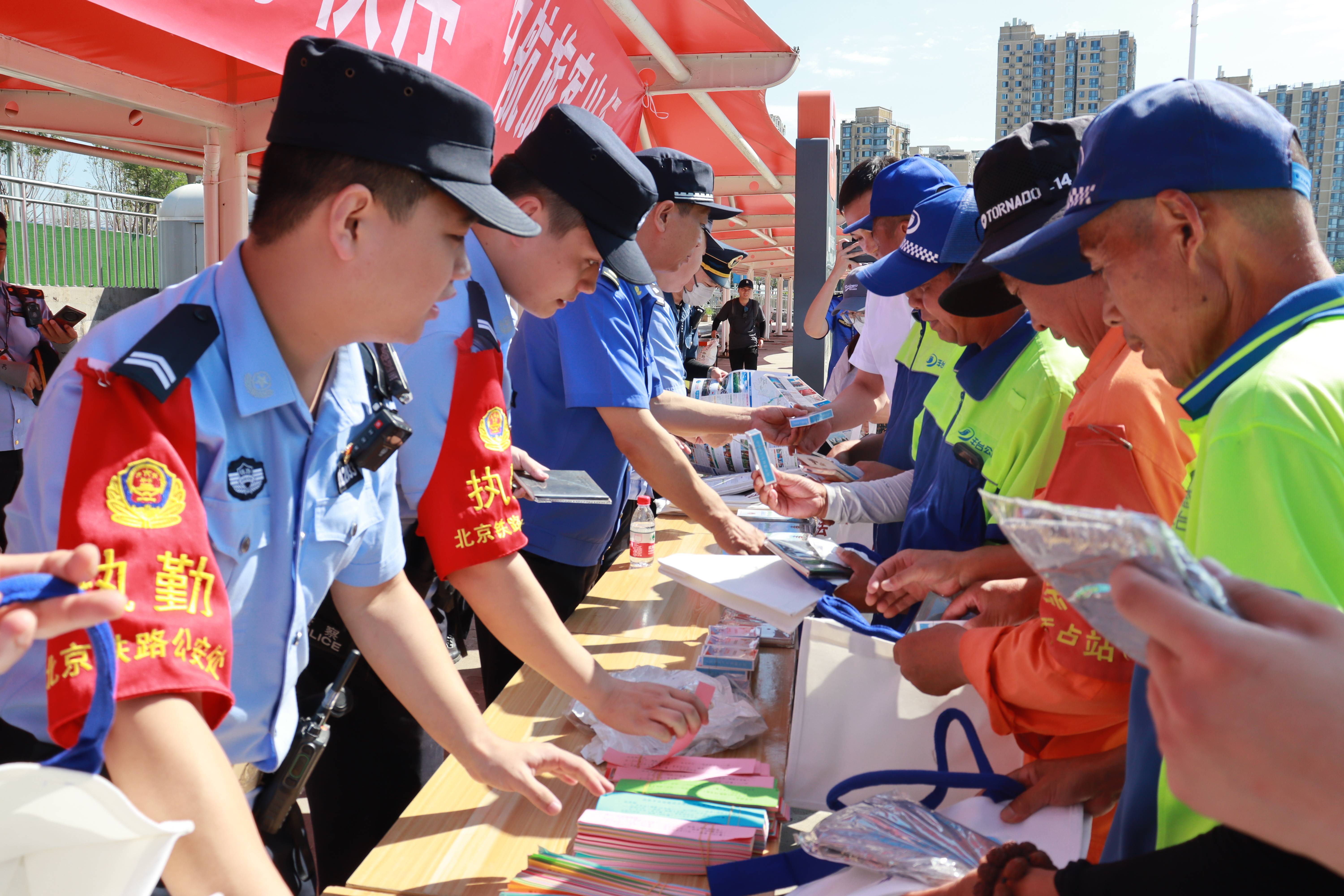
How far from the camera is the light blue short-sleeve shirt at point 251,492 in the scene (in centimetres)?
98

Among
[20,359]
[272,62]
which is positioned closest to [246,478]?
[272,62]

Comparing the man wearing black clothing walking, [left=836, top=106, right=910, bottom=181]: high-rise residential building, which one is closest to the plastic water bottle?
the man wearing black clothing walking

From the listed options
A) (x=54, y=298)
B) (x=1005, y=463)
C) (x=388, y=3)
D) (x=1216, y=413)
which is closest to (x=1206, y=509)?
(x=1216, y=413)

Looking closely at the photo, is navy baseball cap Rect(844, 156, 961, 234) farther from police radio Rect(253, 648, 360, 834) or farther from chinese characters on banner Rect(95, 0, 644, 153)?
police radio Rect(253, 648, 360, 834)

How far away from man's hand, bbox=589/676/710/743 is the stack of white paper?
0.29 meters

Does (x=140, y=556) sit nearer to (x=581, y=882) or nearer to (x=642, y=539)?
(x=581, y=882)

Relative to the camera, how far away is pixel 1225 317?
1.00 metres

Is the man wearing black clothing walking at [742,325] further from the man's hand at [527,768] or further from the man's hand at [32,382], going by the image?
the man's hand at [527,768]

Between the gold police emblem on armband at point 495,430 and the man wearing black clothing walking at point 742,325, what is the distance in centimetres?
1335

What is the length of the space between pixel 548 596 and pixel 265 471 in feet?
4.51

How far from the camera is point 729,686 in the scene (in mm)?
1908

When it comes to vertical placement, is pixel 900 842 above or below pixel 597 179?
below

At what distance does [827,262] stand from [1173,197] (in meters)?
5.10

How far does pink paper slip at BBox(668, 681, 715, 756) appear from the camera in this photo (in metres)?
1.51
